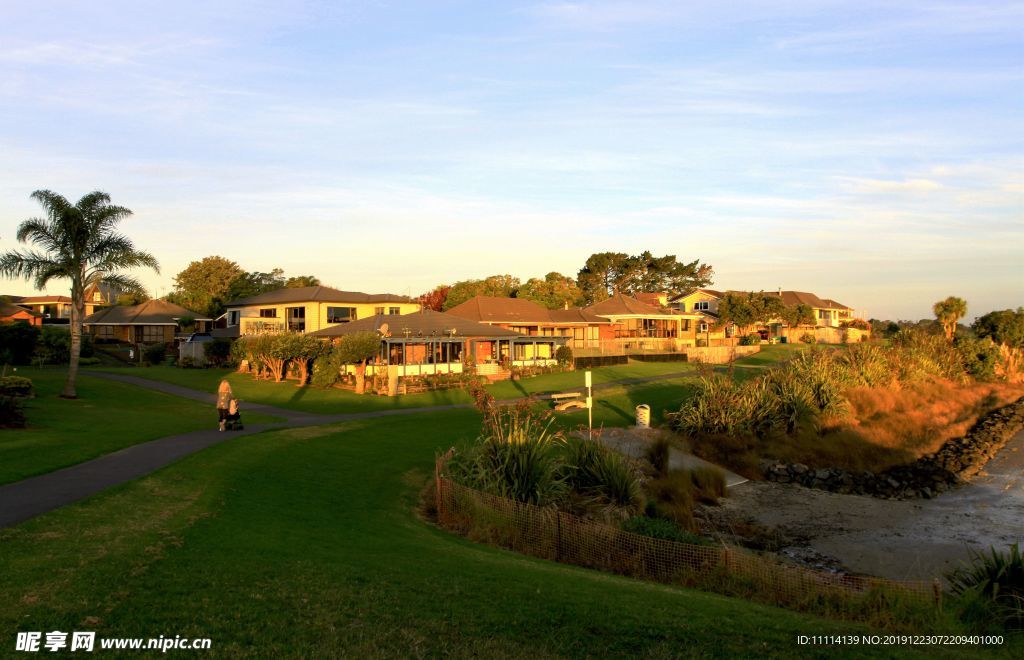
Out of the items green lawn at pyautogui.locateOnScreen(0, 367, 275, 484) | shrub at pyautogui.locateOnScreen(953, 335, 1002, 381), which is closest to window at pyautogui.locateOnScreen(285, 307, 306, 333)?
green lawn at pyautogui.locateOnScreen(0, 367, 275, 484)

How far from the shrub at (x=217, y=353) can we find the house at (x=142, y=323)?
1624 centimetres

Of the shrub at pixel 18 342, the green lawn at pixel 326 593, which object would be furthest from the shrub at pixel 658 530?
the shrub at pixel 18 342

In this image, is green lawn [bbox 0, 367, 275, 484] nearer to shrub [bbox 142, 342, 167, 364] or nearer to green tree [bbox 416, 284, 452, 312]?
shrub [bbox 142, 342, 167, 364]

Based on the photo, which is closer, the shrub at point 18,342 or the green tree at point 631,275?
the shrub at point 18,342

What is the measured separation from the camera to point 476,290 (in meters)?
80.8

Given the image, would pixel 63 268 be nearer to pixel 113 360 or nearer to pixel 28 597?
pixel 28 597

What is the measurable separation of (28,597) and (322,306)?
51959 mm

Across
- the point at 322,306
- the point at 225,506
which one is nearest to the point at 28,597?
the point at 225,506

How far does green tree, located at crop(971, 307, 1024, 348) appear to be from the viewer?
56375mm

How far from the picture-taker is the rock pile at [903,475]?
24.5 m

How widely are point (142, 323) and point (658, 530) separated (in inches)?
2552

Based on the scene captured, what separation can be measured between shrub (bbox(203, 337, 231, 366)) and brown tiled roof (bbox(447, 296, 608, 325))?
19.0 m

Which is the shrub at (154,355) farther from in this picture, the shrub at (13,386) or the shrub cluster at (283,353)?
the shrub at (13,386)

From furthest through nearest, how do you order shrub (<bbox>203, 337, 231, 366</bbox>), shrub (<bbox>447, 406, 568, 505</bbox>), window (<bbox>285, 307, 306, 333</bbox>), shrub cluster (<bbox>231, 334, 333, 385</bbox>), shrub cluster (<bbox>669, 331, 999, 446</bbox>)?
window (<bbox>285, 307, 306, 333</bbox>)
shrub (<bbox>203, 337, 231, 366</bbox>)
shrub cluster (<bbox>231, 334, 333, 385</bbox>)
shrub cluster (<bbox>669, 331, 999, 446</bbox>)
shrub (<bbox>447, 406, 568, 505</bbox>)
